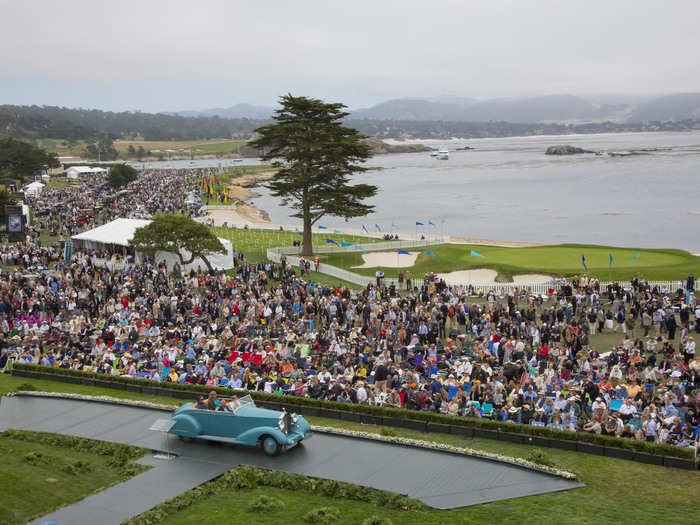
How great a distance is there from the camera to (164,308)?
89.7ft

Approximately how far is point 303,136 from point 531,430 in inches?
1256

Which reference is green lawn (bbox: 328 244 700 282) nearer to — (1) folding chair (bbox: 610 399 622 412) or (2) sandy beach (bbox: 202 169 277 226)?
(1) folding chair (bbox: 610 399 622 412)

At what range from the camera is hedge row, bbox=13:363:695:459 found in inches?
515

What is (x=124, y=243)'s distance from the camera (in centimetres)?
3941

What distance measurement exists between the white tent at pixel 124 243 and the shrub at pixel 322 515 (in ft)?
91.5

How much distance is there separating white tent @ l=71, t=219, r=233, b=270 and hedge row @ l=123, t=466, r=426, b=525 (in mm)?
25932

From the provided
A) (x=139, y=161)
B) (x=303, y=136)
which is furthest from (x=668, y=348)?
(x=139, y=161)

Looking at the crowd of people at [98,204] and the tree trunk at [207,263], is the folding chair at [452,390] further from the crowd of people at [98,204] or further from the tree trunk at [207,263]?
the crowd of people at [98,204]

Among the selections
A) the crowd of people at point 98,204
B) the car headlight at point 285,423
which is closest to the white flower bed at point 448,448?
the car headlight at point 285,423

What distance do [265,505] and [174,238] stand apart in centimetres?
2671

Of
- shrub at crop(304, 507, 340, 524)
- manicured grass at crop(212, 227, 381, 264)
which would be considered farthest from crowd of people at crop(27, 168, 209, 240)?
shrub at crop(304, 507, 340, 524)

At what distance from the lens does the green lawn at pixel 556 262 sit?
32.4m

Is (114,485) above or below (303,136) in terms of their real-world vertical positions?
below

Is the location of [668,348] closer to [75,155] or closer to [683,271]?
[683,271]
